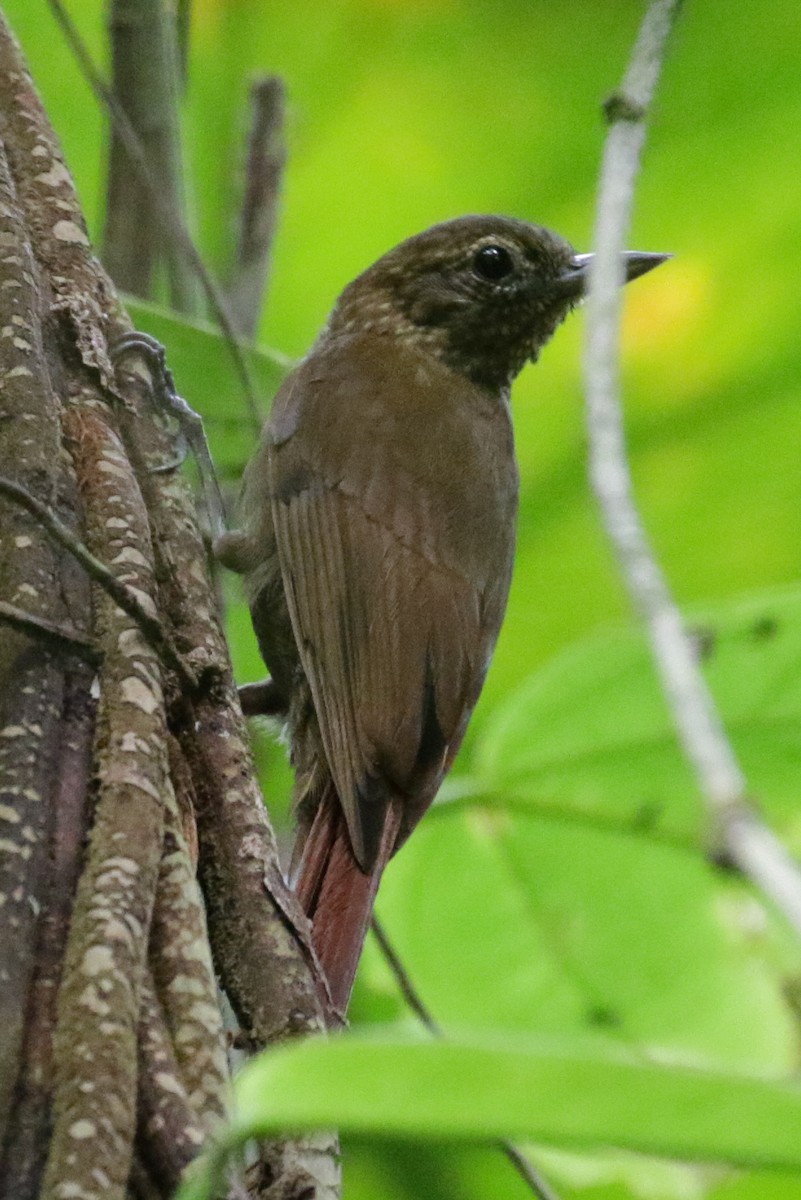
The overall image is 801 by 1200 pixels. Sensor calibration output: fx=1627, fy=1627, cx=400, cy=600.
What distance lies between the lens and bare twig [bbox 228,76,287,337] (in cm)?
292

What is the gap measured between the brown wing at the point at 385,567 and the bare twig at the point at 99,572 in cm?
66

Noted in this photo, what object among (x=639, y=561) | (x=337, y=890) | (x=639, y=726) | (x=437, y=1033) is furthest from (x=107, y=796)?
(x=639, y=726)

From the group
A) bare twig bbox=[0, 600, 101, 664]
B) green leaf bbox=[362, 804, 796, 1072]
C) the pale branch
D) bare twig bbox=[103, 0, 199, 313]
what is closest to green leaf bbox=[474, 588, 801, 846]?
green leaf bbox=[362, 804, 796, 1072]

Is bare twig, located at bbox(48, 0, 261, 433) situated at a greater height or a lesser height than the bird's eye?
lesser

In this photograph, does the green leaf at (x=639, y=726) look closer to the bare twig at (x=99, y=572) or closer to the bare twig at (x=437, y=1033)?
the bare twig at (x=437, y=1033)

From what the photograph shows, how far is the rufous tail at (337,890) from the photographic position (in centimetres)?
198

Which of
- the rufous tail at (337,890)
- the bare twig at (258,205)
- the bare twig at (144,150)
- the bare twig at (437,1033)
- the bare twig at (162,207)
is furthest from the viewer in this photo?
the bare twig at (258,205)

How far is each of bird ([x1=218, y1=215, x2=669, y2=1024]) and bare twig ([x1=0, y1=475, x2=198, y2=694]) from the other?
59 centimetres

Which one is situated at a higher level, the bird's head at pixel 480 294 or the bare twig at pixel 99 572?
the bird's head at pixel 480 294

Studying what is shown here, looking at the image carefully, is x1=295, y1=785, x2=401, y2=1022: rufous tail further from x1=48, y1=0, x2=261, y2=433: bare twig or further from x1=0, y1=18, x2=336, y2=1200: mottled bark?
x1=48, y1=0, x2=261, y2=433: bare twig

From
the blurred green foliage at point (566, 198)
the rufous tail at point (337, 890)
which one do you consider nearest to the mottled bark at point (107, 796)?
the rufous tail at point (337, 890)

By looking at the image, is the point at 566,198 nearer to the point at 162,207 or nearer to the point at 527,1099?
the point at 162,207

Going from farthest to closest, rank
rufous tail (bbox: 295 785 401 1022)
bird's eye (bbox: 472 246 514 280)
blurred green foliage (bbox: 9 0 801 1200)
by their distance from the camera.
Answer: blurred green foliage (bbox: 9 0 801 1200) → bird's eye (bbox: 472 246 514 280) → rufous tail (bbox: 295 785 401 1022)

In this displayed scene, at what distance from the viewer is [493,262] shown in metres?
3.14
